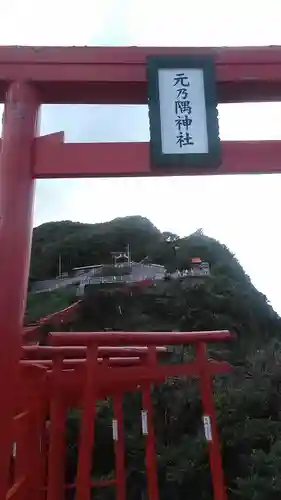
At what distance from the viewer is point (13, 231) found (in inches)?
77.7

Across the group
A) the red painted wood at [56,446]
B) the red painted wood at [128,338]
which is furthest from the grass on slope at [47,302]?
the red painted wood at [128,338]

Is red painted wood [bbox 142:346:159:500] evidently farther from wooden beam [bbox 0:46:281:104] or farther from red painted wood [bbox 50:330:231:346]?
wooden beam [bbox 0:46:281:104]

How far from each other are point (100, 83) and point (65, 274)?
23.4m

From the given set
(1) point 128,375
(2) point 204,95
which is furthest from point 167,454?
(2) point 204,95

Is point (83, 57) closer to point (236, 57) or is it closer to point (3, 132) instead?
point (3, 132)

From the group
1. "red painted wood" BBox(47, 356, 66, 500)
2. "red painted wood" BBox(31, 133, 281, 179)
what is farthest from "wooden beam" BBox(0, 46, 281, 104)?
"red painted wood" BBox(47, 356, 66, 500)

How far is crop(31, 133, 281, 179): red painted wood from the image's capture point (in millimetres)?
2150

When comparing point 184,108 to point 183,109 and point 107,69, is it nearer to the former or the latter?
point 183,109

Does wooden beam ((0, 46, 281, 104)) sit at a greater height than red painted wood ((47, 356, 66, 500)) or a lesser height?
greater

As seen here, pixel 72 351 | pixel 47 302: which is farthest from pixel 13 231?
pixel 47 302

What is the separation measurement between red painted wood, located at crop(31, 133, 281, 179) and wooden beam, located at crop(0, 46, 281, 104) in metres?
0.30

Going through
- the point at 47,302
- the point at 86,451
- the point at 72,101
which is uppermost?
Result: the point at 47,302

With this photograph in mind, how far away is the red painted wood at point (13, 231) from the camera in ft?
6.04

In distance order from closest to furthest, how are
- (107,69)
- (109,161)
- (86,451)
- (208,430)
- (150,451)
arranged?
(109,161) → (107,69) → (86,451) → (208,430) → (150,451)
